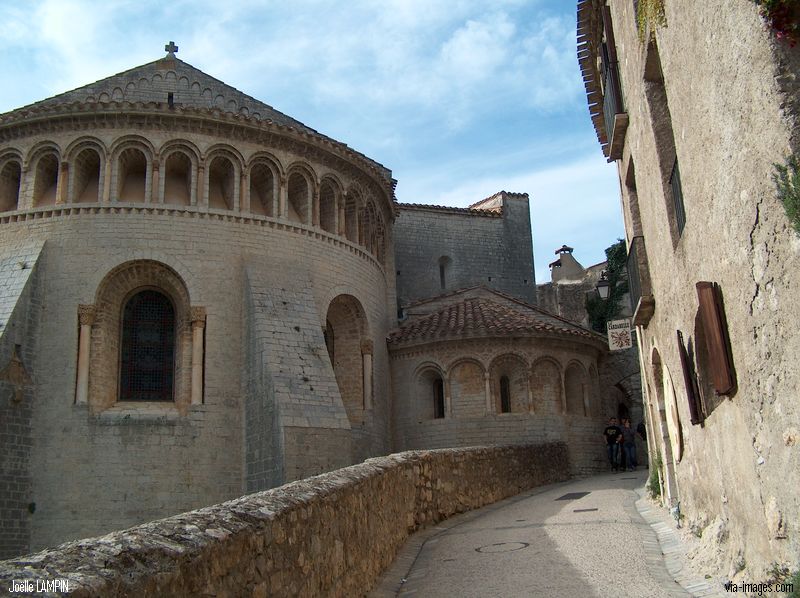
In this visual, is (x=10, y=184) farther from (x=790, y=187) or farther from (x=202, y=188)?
(x=790, y=187)

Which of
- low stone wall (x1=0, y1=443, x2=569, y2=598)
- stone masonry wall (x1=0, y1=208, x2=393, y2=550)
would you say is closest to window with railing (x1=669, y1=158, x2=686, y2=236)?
low stone wall (x1=0, y1=443, x2=569, y2=598)

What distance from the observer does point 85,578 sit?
307 centimetres

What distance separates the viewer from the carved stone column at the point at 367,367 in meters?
20.4

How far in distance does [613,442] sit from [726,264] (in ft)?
54.6

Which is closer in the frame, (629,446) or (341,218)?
(341,218)

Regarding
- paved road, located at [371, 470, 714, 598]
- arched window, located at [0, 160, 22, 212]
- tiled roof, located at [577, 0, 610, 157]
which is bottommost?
paved road, located at [371, 470, 714, 598]

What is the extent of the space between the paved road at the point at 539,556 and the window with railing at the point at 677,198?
12.5 feet

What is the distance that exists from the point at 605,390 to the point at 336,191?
11027mm

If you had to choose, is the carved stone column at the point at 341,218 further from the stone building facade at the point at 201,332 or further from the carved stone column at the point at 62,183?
the carved stone column at the point at 62,183

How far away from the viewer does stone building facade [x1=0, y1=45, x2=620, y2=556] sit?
15.9 m

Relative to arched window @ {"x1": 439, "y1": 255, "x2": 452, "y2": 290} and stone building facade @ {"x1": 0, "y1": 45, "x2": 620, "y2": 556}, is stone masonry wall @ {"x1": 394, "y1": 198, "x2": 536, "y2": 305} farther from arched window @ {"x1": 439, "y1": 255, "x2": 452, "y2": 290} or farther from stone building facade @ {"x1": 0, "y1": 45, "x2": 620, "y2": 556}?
stone building facade @ {"x1": 0, "y1": 45, "x2": 620, "y2": 556}

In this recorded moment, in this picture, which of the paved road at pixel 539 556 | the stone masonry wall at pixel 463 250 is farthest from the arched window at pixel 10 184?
the stone masonry wall at pixel 463 250

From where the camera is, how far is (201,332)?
17.4 m

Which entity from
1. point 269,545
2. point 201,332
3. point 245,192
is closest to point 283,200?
point 245,192
